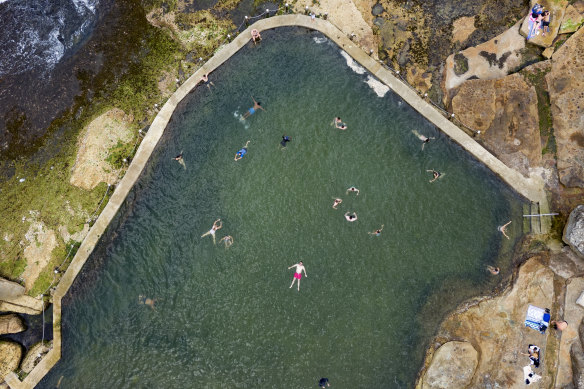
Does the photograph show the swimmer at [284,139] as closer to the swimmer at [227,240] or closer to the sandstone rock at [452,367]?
the swimmer at [227,240]

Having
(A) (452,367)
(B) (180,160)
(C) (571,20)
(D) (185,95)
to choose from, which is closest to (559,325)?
(A) (452,367)

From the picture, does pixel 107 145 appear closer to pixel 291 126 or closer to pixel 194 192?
pixel 194 192

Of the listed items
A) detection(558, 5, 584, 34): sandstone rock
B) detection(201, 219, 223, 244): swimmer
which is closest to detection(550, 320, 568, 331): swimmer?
detection(558, 5, 584, 34): sandstone rock

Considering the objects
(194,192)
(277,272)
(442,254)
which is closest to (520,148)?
(442,254)

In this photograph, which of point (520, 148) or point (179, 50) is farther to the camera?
point (179, 50)

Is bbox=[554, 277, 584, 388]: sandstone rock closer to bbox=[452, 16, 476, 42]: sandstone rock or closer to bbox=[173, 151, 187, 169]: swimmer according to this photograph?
bbox=[452, 16, 476, 42]: sandstone rock

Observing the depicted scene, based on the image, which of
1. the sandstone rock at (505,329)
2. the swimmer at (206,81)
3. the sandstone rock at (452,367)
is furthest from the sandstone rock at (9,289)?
the sandstone rock at (505,329)
